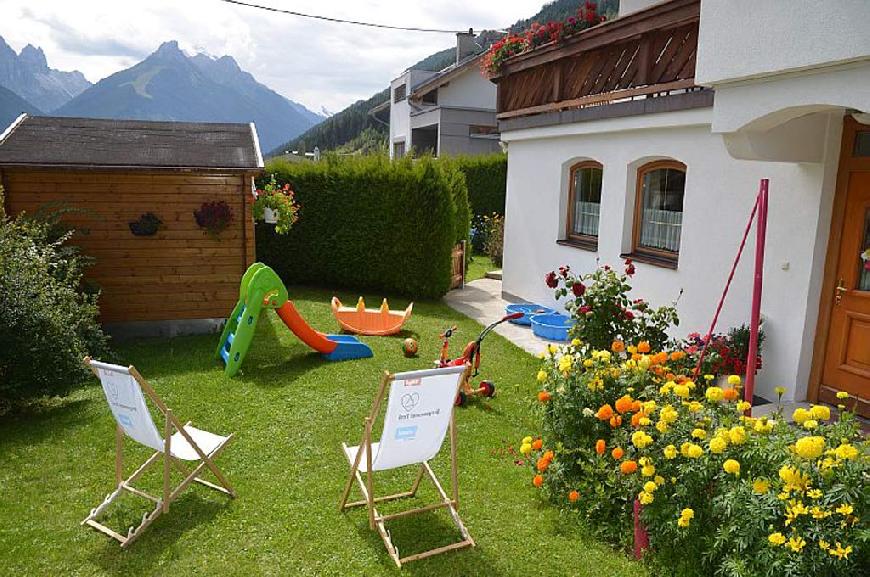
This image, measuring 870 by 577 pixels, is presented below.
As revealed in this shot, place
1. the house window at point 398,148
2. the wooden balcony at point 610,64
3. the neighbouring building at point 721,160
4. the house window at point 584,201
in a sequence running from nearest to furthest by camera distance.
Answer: the neighbouring building at point 721,160, the wooden balcony at point 610,64, the house window at point 584,201, the house window at point 398,148

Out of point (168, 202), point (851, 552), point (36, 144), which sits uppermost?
point (36, 144)

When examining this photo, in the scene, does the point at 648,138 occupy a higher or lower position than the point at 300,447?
higher

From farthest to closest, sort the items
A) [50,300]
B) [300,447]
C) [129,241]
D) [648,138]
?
[129,241]
[648,138]
[50,300]
[300,447]

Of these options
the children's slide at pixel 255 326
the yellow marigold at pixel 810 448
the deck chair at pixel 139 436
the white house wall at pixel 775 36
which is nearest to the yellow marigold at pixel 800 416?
the yellow marigold at pixel 810 448

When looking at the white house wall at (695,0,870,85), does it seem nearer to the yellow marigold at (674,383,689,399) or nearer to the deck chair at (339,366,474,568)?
the yellow marigold at (674,383,689,399)

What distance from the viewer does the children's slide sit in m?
7.14

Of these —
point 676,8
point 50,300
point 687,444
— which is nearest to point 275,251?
point 50,300

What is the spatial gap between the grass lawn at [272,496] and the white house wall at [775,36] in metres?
3.46

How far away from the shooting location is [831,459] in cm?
283

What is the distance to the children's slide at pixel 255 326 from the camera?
7.14 m

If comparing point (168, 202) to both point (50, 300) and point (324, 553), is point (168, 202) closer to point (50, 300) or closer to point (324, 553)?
point (50, 300)

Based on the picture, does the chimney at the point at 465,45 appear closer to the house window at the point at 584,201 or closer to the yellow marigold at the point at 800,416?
the house window at the point at 584,201

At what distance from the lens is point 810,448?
2.76 m

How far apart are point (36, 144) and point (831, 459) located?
31.6 feet
